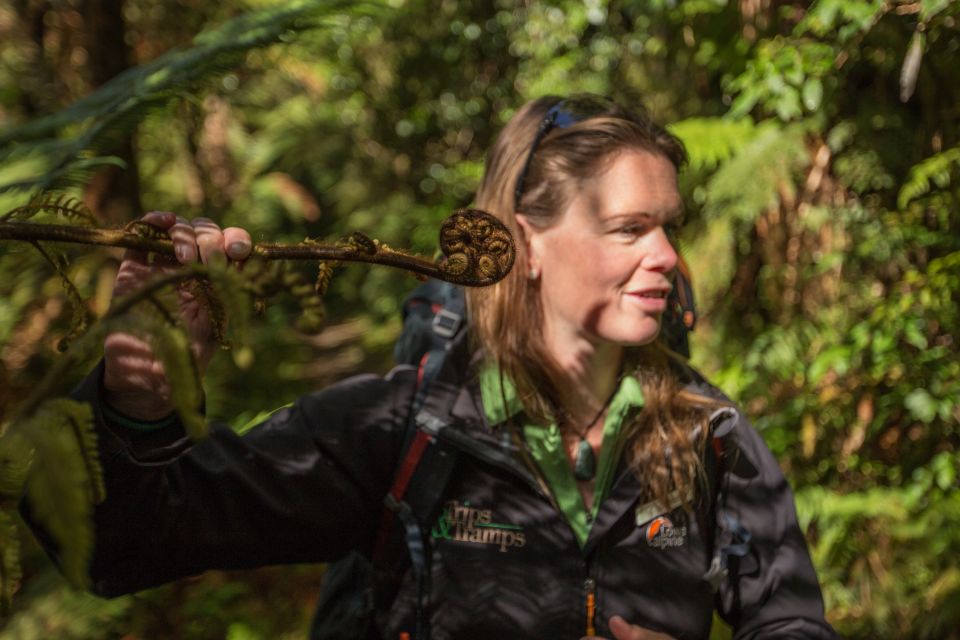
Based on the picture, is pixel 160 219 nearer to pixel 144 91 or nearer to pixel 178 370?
pixel 178 370

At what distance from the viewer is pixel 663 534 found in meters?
1.91

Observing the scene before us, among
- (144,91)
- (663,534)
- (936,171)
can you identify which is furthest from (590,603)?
(936,171)

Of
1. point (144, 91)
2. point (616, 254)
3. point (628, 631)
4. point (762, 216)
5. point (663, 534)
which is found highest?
point (144, 91)

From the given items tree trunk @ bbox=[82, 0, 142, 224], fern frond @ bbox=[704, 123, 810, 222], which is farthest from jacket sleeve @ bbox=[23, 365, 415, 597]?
tree trunk @ bbox=[82, 0, 142, 224]

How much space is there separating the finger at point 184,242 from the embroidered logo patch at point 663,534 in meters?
1.16

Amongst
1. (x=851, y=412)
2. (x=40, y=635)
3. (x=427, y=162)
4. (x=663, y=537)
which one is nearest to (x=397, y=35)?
(x=427, y=162)

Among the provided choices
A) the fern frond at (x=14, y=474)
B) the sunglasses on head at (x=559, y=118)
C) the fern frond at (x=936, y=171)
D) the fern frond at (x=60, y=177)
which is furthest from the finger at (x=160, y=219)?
the fern frond at (x=936, y=171)

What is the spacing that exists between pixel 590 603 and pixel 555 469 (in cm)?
30

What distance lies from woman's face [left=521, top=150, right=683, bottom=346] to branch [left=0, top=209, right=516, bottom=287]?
28.1 inches

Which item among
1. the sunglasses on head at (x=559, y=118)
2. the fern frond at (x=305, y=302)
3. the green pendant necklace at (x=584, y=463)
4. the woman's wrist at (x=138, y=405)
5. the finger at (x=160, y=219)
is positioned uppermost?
the sunglasses on head at (x=559, y=118)

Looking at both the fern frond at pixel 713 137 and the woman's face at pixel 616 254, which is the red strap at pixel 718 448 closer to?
the woman's face at pixel 616 254

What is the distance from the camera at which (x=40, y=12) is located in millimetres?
4648

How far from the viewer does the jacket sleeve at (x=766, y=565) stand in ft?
6.30

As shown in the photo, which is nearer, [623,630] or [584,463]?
[623,630]
